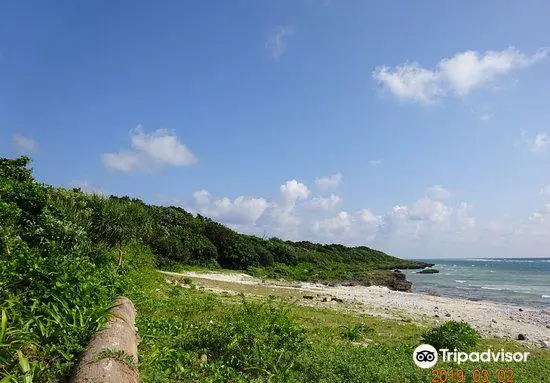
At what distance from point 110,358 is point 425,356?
317 inches

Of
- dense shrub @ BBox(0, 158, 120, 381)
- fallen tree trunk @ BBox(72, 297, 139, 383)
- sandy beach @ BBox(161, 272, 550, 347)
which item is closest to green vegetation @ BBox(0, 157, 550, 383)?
dense shrub @ BBox(0, 158, 120, 381)

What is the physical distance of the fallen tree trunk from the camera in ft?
19.2

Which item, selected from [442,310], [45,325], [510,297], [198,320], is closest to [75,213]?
[198,320]

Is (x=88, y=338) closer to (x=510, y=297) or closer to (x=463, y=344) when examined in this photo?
(x=463, y=344)

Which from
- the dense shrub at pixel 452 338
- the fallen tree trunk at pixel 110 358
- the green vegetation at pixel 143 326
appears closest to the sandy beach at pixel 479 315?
the green vegetation at pixel 143 326

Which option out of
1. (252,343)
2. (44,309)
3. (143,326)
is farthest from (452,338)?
(44,309)

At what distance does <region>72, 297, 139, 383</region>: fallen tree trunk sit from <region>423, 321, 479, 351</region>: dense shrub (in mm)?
8779

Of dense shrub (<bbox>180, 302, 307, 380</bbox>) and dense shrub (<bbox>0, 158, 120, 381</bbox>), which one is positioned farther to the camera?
dense shrub (<bbox>180, 302, 307, 380</bbox>)

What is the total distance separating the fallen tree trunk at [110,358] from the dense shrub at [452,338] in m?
8.78

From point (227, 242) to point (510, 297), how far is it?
2843cm

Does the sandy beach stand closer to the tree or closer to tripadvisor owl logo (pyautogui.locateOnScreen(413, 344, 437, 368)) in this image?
the tree

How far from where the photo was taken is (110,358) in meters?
6.31

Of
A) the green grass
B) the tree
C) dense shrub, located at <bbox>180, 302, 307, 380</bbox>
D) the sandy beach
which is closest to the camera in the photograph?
the green grass

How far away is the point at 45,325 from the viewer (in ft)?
23.8
